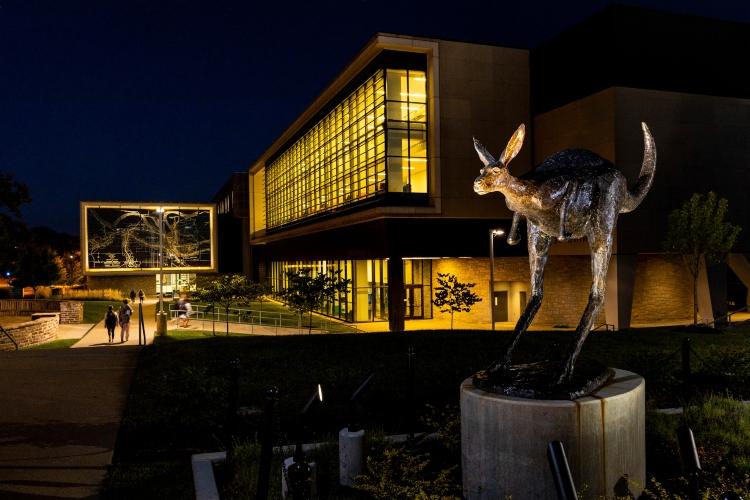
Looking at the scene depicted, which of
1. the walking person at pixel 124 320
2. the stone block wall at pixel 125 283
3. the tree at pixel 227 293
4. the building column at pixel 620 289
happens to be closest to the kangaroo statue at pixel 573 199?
the walking person at pixel 124 320

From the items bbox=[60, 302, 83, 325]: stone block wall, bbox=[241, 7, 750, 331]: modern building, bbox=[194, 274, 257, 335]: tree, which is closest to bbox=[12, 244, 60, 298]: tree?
bbox=[60, 302, 83, 325]: stone block wall

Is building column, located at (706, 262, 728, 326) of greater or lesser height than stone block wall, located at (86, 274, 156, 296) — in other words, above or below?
above

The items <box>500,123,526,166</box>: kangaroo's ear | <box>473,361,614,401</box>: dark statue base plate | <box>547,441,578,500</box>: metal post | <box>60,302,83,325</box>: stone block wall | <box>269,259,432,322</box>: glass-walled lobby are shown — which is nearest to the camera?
<box>547,441,578,500</box>: metal post

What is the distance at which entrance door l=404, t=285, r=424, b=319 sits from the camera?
1423 inches

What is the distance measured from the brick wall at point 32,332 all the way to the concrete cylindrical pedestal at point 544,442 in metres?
22.4

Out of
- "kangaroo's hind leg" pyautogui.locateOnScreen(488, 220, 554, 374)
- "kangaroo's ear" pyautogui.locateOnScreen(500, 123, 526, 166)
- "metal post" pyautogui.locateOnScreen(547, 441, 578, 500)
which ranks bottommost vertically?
"metal post" pyautogui.locateOnScreen(547, 441, 578, 500)

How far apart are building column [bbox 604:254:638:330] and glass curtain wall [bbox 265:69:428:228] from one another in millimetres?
10204

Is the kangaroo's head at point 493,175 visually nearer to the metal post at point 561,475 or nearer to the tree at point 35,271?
the metal post at point 561,475

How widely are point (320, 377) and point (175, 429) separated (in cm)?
399

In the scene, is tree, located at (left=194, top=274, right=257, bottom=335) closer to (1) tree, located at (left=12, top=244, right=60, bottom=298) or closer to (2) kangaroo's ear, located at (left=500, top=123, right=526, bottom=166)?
(1) tree, located at (left=12, top=244, right=60, bottom=298)

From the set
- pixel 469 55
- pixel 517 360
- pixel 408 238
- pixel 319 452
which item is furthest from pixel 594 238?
pixel 469 55

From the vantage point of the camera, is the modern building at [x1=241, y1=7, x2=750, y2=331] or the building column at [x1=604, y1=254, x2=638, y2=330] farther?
the modern building at [x1=241, y1=7, x2=750, y2=331]

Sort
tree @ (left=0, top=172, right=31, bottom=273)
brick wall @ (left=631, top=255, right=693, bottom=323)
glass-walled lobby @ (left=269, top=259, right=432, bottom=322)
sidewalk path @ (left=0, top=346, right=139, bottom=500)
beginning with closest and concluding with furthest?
sidewalk path @ (left=0, top=346, right=139, bottom=500) → tree @ (left=0, top=172, right=31, bottom=273) → brick wall @ (left=631, top=255, right=693, bottom=323) → glass-walled lobby @ (left=269, top=259, right=432, bottom=322)

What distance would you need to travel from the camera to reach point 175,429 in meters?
9.68
